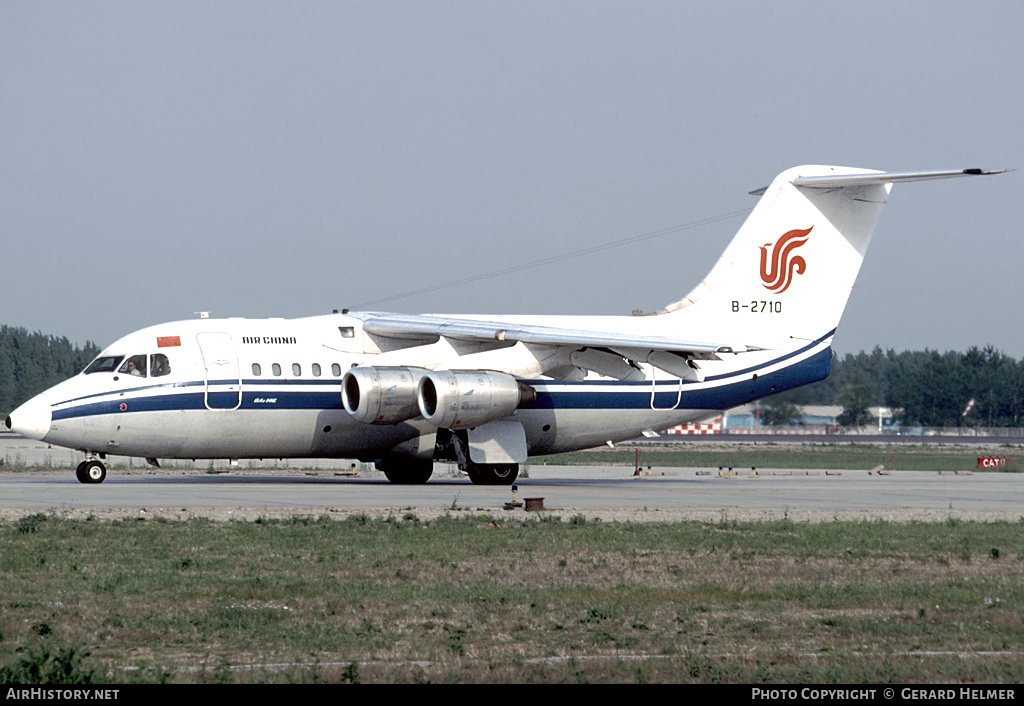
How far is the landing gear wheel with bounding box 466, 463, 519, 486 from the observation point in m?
29.5

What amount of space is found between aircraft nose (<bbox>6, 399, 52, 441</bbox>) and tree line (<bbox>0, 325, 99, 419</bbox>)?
7081cm

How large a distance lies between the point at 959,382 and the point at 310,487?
8697cm

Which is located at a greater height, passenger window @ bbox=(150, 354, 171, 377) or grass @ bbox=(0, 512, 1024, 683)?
passenger window @ bbox=(150, 354, 171, 377)

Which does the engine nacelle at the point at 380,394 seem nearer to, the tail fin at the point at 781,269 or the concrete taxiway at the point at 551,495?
the concrete taxiway at the point at 551,495

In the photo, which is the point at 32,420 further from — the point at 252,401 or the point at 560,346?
the point at 560,346

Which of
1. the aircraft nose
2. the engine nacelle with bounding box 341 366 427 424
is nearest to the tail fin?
the engine nacelle with bounding box 341 366 427 424

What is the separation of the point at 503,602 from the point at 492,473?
1784 centimetres

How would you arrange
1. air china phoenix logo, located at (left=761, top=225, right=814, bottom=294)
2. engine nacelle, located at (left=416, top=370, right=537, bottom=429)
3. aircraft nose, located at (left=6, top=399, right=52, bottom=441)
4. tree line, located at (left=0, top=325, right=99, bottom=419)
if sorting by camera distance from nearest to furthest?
aircraft nose, located at (left=6, top=399, right=52, bottom=441)
engine nacelle, located at (left=416, top=370, right=537, bottom=429)
air china phoenix logo, located at (left=761, top=225, right=814, bottom=294)
tree line, located at (left=0, top=325, right=99, bottom=419)

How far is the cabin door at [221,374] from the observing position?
2759cm

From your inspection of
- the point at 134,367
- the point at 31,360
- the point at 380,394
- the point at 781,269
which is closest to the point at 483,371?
the point at 380,394

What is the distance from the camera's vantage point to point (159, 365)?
90.4 feet

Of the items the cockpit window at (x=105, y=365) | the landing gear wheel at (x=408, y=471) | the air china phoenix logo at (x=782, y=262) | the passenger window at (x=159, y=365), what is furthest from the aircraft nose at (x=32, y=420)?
the air china phoenix logo at (x=782, y=262)

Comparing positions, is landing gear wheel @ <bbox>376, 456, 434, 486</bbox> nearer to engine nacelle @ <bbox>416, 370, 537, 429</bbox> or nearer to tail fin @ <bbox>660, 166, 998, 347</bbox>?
engine nacelle @ <bbox>416, 370, 537, 429</bbox>

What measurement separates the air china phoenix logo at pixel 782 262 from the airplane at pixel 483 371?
0.08 ft
